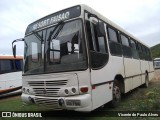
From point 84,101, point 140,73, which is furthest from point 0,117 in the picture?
point 140,73

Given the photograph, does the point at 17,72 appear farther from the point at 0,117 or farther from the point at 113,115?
the point at 113,115

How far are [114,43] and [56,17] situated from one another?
2.61 meters

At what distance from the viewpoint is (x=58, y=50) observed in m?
6.61

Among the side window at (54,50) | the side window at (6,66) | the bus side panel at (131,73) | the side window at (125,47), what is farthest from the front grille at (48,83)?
the side window at (6,66)

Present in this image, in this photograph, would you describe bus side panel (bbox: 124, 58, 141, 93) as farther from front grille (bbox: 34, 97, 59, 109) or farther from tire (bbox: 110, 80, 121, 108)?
front grille (bbox: 34, 97, 59, 109)

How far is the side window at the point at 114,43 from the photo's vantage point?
827 centimetres

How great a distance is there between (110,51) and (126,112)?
6.82 ft

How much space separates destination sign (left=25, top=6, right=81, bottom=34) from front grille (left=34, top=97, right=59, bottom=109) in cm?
227

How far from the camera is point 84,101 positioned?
5.90 m

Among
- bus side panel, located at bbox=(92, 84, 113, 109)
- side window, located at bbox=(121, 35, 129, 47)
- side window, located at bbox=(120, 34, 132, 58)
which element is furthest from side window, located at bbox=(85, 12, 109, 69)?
side window, located at bbox=(121, 35, 129, 47)

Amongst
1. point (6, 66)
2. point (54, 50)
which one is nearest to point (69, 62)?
point (54, 50)

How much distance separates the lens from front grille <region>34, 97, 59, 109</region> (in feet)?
20.7

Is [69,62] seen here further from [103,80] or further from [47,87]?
[103,80]

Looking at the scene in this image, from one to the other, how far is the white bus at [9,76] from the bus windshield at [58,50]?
28.8 feet
